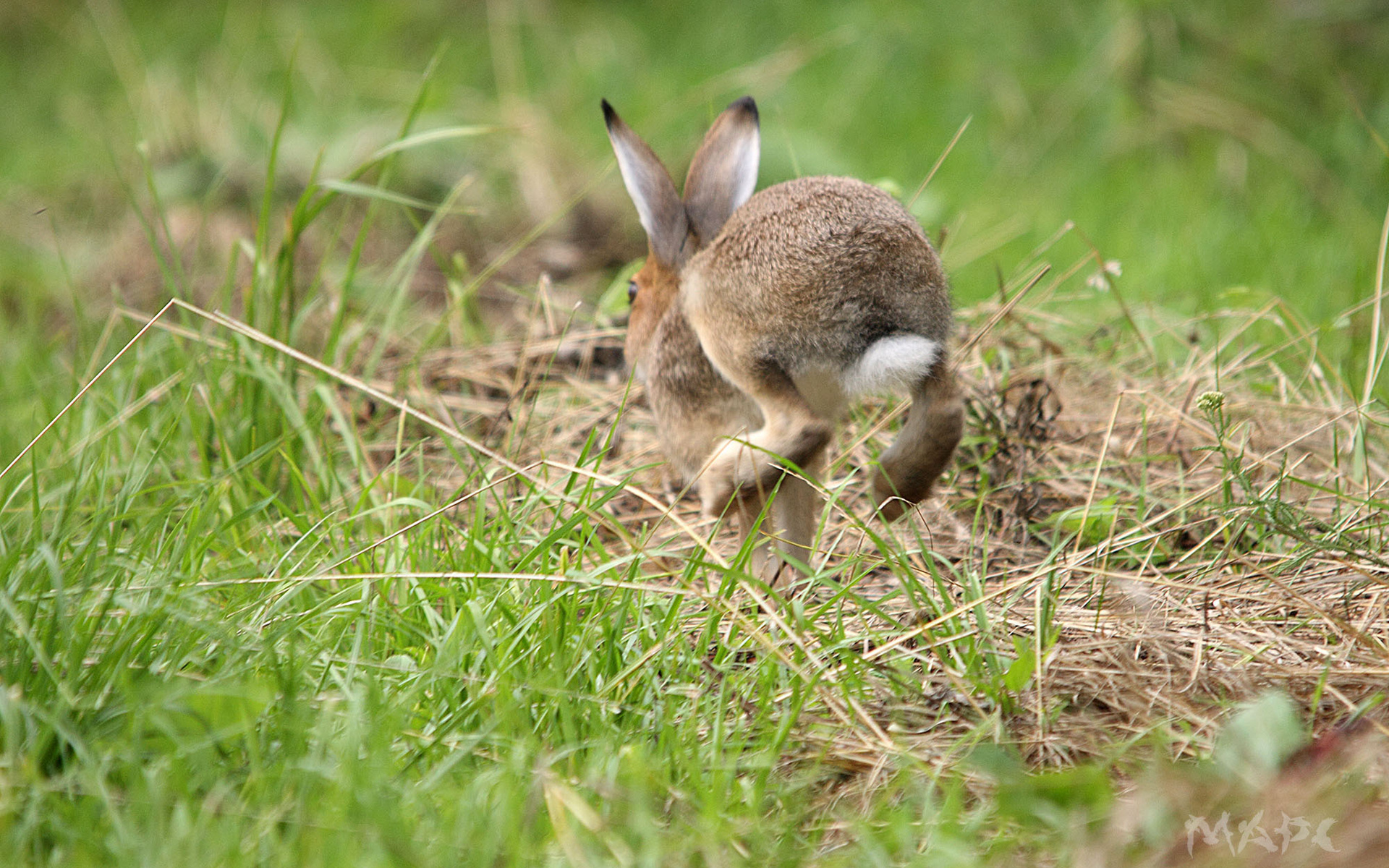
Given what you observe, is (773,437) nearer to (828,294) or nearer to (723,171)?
(828,294)

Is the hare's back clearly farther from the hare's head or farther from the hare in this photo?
the hare's head

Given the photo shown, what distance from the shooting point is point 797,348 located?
219 cm

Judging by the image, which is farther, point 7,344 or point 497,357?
point 7,344

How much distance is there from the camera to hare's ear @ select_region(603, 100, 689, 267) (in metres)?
2.75

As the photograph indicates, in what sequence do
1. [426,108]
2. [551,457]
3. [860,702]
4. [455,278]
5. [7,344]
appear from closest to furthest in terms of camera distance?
[860,702]
[551,457]
[455,278]
[7,344]
[426,108]

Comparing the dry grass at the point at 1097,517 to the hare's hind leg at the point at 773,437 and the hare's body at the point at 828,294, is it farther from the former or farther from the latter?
the hare's body at the point at 828,294

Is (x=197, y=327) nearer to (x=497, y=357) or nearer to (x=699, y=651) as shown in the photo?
(x=497, y=357)

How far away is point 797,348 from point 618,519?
995 millimetres

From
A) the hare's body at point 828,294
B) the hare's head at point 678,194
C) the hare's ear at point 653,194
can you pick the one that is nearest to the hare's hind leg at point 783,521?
the hare's body at point 828,294

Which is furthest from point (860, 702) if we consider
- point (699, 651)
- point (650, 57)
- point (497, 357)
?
point (650, 57)

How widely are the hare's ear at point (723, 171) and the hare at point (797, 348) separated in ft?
0.47

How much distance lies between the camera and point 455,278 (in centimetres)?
401

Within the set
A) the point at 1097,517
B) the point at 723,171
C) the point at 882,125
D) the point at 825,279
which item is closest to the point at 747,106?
the point at 723,171

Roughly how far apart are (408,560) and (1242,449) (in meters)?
1.75
